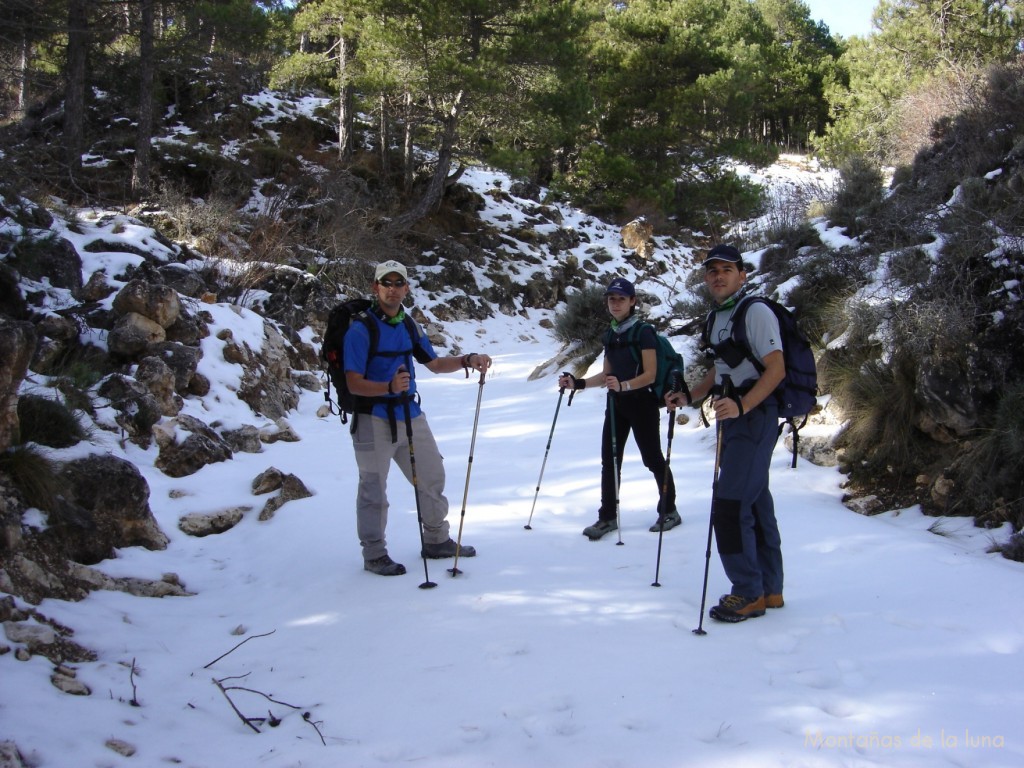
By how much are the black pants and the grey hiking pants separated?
1373 millimetres

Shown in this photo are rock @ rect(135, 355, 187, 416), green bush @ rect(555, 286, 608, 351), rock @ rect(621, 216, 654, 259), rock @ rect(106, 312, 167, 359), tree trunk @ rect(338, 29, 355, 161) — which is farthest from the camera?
rock @ rect(621, 216, 654, 259)

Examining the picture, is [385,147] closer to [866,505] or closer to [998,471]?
[866,505]

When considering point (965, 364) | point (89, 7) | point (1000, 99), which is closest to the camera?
point (965, 364)

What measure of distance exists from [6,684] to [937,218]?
868 centimetres

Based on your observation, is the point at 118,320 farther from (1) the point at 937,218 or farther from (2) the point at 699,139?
(2) the point at 699,139

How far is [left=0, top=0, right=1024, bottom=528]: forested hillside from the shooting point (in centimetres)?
621

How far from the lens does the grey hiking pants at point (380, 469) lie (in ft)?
15.5

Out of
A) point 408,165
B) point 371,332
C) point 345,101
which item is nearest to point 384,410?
point 371,332

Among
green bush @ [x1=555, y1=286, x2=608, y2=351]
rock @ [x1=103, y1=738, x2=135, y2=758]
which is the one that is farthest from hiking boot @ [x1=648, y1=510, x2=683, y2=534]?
green bush @ [x1=555, y1=286, x2=608, y2=351]

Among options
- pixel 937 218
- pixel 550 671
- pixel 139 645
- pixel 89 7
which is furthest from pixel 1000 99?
pixel 89 7

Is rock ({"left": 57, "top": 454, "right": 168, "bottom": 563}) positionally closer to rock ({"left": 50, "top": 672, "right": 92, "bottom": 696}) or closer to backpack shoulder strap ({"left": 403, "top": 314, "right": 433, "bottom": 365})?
rock ({"left": 50, "top": 672, "right": 92, "bottom": 696})

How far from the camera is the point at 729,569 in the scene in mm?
3887

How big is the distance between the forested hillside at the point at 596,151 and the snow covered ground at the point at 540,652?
1550 mm

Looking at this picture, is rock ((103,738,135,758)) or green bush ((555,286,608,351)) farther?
green bush ((555,286,608,351))
